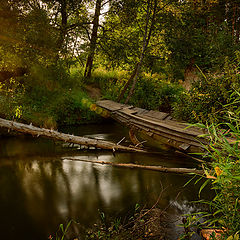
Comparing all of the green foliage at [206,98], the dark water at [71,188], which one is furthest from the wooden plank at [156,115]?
the dark water at [71,188]

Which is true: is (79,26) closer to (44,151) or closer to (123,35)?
(123,35)

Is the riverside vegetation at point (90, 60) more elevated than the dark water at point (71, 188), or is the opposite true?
the riverside vegetation at point (90, 60)

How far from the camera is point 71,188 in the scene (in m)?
5.79

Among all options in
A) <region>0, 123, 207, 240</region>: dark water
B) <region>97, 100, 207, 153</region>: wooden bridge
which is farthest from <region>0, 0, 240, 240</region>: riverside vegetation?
<region>0, 123, 207, 240</region>: dark water

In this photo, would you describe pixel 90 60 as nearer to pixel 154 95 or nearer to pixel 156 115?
pixel 154 95

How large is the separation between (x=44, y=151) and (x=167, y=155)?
5.03 meters

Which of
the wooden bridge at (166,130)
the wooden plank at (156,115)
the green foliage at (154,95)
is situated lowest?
the wooden bridge at (166,130)

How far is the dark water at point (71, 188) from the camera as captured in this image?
4.25 m

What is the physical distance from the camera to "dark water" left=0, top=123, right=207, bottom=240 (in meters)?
4.25

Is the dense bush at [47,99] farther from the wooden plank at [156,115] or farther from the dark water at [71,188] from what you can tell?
the wooden plank at [156,115]

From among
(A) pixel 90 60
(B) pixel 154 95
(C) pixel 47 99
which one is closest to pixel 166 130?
(C) pixel 47 99

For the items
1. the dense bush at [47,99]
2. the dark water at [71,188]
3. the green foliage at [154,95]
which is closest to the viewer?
the dark water at [71,188]

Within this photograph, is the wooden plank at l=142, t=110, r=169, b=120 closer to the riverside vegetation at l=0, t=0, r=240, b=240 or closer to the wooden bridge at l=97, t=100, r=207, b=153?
the wooden bridge at l=97, t=100, r=207, b=153

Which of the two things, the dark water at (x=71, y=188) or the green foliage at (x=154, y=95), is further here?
the green foliage at (x=154, y=95)
